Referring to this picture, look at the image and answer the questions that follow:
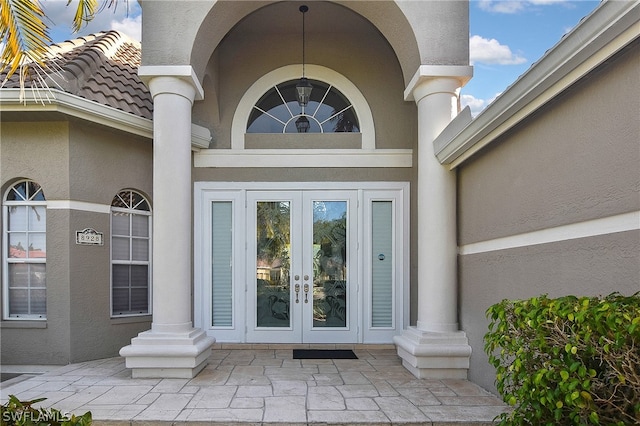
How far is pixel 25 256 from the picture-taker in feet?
21.9

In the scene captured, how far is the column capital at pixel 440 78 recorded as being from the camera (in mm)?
5938

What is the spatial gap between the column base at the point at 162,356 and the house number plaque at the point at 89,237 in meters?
1.86

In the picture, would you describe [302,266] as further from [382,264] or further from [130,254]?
[130,254]

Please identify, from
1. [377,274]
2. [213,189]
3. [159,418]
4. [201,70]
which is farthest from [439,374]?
[201,70]

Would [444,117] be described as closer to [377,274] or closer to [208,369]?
[377,274]

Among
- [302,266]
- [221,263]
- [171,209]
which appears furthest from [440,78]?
[221,263]

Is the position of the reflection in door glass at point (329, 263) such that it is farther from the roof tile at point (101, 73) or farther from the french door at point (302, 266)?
the roof tile at point (101, 73)

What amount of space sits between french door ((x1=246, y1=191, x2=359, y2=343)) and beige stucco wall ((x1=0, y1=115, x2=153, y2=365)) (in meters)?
2.40

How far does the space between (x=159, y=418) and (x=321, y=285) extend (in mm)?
3940

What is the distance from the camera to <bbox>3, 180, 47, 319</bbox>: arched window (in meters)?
6.64

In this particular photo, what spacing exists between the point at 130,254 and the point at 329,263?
10.5ft

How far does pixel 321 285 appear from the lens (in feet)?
25.9

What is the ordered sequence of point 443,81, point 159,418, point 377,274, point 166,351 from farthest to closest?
1. point 377,274
2. point 443,81
3. point 166,351
4. point 159,418

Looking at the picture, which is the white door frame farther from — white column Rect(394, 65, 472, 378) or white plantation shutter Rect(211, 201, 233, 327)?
white column Rect(394, 65, 472, 378)
